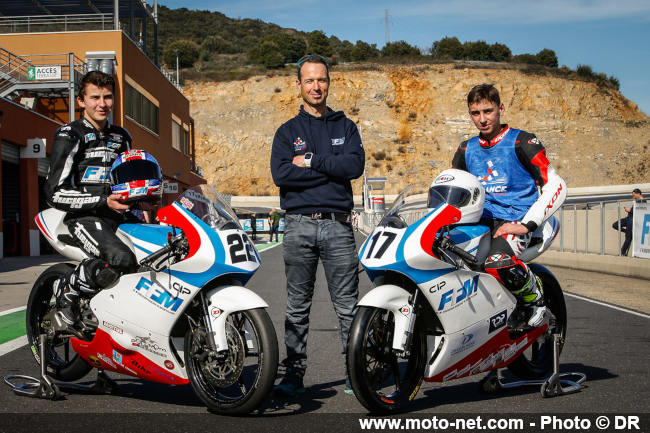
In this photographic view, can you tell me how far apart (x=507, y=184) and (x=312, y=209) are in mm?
1397

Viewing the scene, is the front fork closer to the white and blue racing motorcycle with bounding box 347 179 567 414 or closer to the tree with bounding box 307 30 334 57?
the white and blue racing motorcycle with bounding box 347 179 567 414

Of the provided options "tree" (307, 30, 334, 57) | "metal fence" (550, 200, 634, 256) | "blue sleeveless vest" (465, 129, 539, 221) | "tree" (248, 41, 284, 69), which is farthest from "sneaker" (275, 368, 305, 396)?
"tree" (307, 30, 334, 57)

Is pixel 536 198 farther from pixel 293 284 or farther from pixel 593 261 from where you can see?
pixel 593 261

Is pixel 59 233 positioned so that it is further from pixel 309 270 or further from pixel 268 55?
pixel 268 55

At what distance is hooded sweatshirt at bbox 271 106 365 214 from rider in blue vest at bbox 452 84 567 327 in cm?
91

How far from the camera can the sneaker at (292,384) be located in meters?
4.24

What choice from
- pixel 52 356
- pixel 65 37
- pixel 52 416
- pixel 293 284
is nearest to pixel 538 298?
pixel 293 284

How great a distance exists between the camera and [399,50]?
12825 centimetres

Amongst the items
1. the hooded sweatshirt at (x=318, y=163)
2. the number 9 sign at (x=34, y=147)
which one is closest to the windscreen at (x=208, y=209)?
the hooded sweatshirt at (x=318, y=163)

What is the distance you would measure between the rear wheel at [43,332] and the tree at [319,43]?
453 ft

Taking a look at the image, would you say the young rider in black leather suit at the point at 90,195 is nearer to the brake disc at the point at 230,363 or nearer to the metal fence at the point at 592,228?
the brake disc at the point at 230,363

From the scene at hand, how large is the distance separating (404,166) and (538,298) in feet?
282

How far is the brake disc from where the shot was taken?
366 cm

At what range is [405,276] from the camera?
386 centimetres
